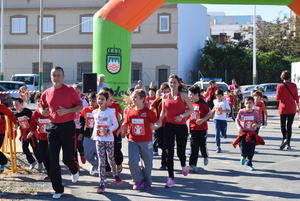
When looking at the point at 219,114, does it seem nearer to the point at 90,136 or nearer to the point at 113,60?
→ the point at 90,136

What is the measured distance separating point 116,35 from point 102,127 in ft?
25.0

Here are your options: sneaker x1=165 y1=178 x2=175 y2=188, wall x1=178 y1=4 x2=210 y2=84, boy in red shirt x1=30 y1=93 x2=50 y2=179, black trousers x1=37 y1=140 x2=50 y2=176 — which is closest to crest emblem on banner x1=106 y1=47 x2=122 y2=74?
boy in red shirt x1=30 y1=93 x2=50 y2=179

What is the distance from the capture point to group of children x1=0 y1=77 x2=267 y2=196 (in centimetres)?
822

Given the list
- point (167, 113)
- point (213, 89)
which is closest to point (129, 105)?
point (167, 113)

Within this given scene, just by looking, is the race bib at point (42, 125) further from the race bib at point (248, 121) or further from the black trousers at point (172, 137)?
the race bib at point (248, 121)

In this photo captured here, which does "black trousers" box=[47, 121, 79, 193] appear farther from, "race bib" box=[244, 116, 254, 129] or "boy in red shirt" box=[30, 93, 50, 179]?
"race bib" box=[244, 116, 254, 129]

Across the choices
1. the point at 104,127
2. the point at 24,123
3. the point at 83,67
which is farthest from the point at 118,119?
the point at 83,67

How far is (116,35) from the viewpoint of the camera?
1543cm

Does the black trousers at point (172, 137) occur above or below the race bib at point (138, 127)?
below

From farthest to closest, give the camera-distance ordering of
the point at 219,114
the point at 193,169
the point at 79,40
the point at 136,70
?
1. the point at 79,40
2. the point at 136,70
3. the point at 219,114
4. the point at 193,169

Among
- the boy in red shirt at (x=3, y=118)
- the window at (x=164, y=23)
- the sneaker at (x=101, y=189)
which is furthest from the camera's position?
the window at (x=164, y=23)

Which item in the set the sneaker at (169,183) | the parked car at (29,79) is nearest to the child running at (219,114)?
the sneaker at (169,183)

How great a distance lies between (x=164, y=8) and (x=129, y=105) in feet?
97.4

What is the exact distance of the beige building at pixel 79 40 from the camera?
1479 inches
